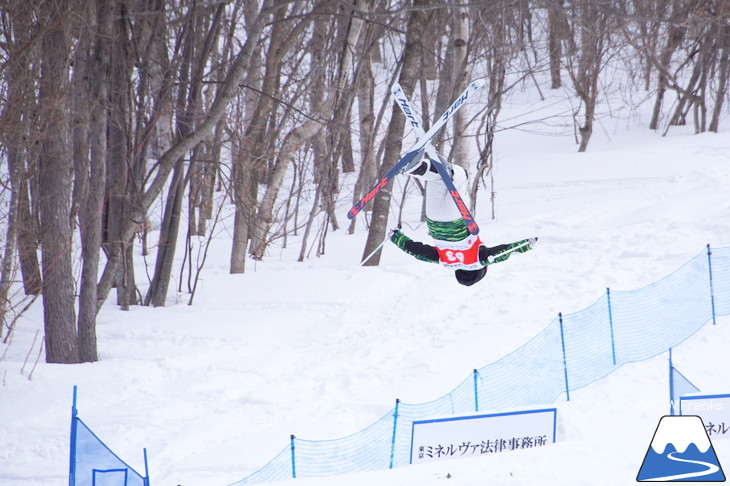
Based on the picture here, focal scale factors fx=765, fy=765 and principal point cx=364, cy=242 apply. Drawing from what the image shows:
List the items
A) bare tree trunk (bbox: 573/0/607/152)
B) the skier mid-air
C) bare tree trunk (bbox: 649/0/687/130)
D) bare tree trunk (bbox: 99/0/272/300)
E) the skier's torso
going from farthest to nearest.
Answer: bare tree trunk (bbox: 649/0/687/130), bare tree trunk (bbox: 573/0/607/152), bare tree trunk (bbox: 99/0/272/300), the skier's torso, the skier mid-air

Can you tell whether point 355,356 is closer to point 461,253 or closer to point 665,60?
point 461,253

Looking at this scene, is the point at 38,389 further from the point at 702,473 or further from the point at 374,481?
the point at 702,473

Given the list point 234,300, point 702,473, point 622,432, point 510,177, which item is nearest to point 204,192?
point 234,300

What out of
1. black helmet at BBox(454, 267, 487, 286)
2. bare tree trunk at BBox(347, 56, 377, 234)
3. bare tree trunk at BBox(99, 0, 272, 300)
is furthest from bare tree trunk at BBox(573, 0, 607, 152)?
black helmet at BBox(454, 267, 487, 286)

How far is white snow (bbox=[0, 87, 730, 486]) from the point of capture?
7906mm

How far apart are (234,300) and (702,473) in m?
8.28

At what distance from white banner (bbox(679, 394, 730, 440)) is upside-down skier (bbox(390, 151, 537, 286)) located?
2271 mm

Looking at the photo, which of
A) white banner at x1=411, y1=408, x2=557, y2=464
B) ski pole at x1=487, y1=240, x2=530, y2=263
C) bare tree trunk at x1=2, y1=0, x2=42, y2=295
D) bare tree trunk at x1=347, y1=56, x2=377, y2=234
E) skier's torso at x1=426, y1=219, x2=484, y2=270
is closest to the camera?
ski pole at x1=487, y1=240, x2=530, y2=263

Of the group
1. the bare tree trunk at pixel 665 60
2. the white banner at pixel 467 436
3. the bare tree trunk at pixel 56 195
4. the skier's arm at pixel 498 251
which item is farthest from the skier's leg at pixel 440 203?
the bare tree trunk at pixel 665 60

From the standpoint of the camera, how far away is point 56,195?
29.7 feet

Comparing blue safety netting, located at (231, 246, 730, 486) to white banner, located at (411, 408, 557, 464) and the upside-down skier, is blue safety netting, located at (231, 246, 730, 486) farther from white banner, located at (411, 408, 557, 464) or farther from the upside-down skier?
the upside-down skier

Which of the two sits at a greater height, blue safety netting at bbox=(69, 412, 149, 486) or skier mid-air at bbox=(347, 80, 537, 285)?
skier mid-air at bbox=(347, 80, 537, 285)

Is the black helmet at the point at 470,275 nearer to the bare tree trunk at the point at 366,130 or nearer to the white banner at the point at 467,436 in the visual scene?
the white banner at the point at 467,436

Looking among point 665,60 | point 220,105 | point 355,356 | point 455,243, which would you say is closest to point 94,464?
point 455,243
